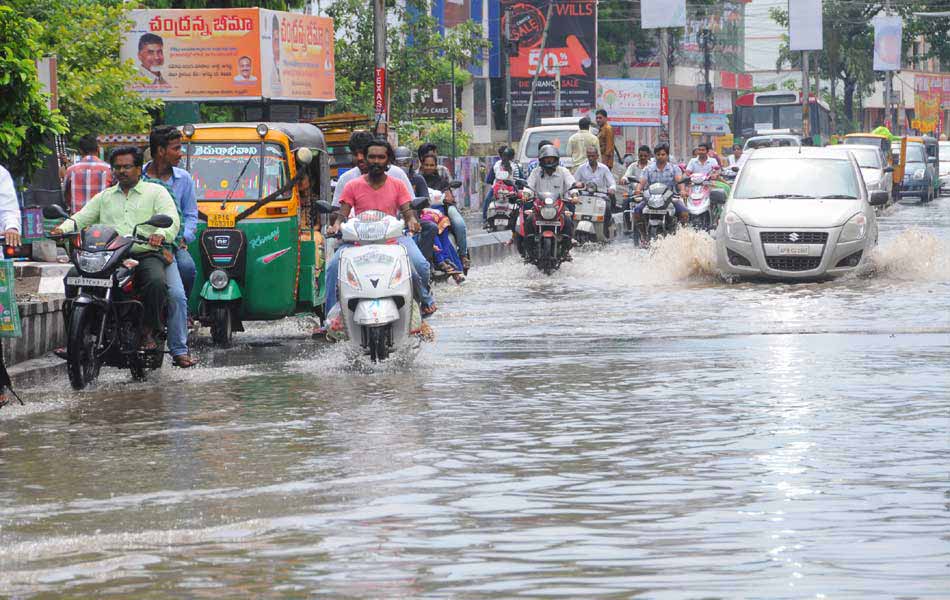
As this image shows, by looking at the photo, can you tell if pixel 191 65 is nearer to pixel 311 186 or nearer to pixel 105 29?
pixel 105 29

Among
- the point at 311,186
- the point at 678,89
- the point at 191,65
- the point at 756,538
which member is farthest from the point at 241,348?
the point at 678,89

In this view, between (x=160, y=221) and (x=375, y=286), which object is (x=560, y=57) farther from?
(x=160, y=221)

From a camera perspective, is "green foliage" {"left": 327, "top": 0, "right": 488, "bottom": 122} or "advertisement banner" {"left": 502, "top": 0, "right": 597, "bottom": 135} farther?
"advertisement banner" {"left": 502, "top": 0, "right": 597, "bottom": 135}

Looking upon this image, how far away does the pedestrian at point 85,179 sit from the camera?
18781 mm

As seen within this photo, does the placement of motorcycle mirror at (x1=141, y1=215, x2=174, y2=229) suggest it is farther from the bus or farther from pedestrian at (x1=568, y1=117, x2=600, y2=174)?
the bus

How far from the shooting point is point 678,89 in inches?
3834

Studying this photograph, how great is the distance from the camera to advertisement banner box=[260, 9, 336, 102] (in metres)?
36.6

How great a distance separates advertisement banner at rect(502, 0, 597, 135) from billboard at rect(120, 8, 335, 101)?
35.5 m

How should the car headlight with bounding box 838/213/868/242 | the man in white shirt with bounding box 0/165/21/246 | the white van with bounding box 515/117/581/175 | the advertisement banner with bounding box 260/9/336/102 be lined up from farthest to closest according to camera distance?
the advertisement banner with bounding box 260/9/336/102 < the white van with bounding box 515/117/581/175 < the car headlight with bounding box 838/213/868/242 < the man in white shirt with bounding box 0/165/21/246

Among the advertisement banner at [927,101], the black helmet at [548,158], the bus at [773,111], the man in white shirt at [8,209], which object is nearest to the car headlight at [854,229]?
the black helmet at [548,158]

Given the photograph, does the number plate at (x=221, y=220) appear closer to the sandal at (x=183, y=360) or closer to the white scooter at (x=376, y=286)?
the white scooter at (x=376, y=286)

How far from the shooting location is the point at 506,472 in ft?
26.9

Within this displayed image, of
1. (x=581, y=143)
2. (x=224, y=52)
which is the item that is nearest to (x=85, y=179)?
(x=581, y=143)

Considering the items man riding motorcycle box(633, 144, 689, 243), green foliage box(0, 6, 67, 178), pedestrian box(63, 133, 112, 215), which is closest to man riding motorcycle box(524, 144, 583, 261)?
man riding motorcycle box(633, 144, 689, 243)
